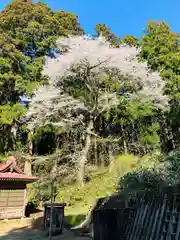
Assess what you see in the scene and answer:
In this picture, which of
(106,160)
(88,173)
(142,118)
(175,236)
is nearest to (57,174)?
(88,173)

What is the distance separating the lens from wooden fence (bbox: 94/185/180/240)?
9.78 ft

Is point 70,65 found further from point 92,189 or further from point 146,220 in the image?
point 146,220

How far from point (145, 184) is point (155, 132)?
1038 cm

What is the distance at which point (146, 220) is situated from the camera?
3.46 meters

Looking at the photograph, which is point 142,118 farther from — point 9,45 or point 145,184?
point 145,184

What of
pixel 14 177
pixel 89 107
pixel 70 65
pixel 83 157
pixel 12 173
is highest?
pixel 70 65

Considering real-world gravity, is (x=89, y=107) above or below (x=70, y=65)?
below

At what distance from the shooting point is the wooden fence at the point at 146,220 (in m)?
2.98

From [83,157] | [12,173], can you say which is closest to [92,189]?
[83,157]

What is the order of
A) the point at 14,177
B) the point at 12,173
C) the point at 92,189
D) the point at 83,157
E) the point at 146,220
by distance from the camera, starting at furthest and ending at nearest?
1. the point at 83,157
2. the point at 12,173
3. the point at 14,177
4. the point at 92,189
5. the point at 146,220

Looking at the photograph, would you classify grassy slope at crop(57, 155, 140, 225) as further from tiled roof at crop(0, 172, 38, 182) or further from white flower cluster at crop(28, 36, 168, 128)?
white flower cluster at crop(28, 36, 168, 128)

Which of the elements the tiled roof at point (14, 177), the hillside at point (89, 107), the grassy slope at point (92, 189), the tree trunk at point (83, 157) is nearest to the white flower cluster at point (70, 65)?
the hillside at point (89, 107)

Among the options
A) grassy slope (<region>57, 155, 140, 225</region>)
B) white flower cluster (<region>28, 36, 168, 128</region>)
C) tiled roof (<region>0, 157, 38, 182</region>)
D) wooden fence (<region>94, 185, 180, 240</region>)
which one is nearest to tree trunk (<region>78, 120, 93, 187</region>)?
grassy slope (<region>57, 155, 140, 225</region>)

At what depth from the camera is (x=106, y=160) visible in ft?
43.3
